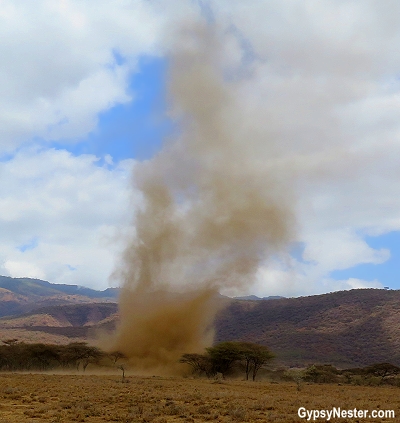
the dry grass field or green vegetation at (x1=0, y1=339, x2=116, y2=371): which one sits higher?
the dry grass field

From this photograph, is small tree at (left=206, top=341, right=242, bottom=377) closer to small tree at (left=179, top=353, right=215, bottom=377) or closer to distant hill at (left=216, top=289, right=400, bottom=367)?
small tree at (left=179, top=353, right=215, bottom=377)

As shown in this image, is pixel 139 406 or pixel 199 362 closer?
pixel 139 406

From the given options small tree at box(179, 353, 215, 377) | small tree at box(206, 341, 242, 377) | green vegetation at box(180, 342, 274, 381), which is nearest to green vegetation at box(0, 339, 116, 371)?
small tree at box(179, 353, 215, 377)

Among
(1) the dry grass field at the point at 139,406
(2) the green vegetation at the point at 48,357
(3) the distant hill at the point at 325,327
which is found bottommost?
(2) the green vegetation at the point at 48,357

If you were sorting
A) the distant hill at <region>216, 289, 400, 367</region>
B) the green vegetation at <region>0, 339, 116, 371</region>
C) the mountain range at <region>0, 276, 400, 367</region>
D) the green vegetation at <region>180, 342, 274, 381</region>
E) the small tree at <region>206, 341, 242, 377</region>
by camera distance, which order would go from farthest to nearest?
the mountain range at <region>0, 276, 400, 367</region>, the distant hill at <region>216, 289, 400, 367</region>, the green vegetation at <region>0, 339, 116, 371</region>, the small tree at <region>206, 341, 242, 377</region>, the green vegetation at <region>180, 342, 274, 381</region>

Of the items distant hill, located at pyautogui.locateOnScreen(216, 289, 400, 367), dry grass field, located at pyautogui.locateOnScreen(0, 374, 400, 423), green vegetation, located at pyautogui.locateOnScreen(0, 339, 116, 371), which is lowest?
green vegetation, located at pyautogui.locateOnScreen(0, 339, 116, 371)

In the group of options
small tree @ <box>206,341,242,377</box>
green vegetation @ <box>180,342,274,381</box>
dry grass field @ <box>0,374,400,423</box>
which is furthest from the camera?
small tree @ <box>206,341,242,377</box>

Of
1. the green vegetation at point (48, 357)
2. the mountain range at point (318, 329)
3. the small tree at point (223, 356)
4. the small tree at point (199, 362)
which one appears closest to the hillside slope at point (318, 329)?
the mountain range at point (318, 329)

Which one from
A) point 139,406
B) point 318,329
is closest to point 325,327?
point 318,329

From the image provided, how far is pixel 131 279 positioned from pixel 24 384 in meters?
25.2

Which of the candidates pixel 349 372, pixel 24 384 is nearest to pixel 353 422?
pixel 24 384

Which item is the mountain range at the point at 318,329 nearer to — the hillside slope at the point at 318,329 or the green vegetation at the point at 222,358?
the hillside slope at the point at 318,329

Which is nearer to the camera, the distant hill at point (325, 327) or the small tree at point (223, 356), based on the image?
A: the small tree at point (223, 356)

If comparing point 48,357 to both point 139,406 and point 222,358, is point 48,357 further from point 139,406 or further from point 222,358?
point 139,406
